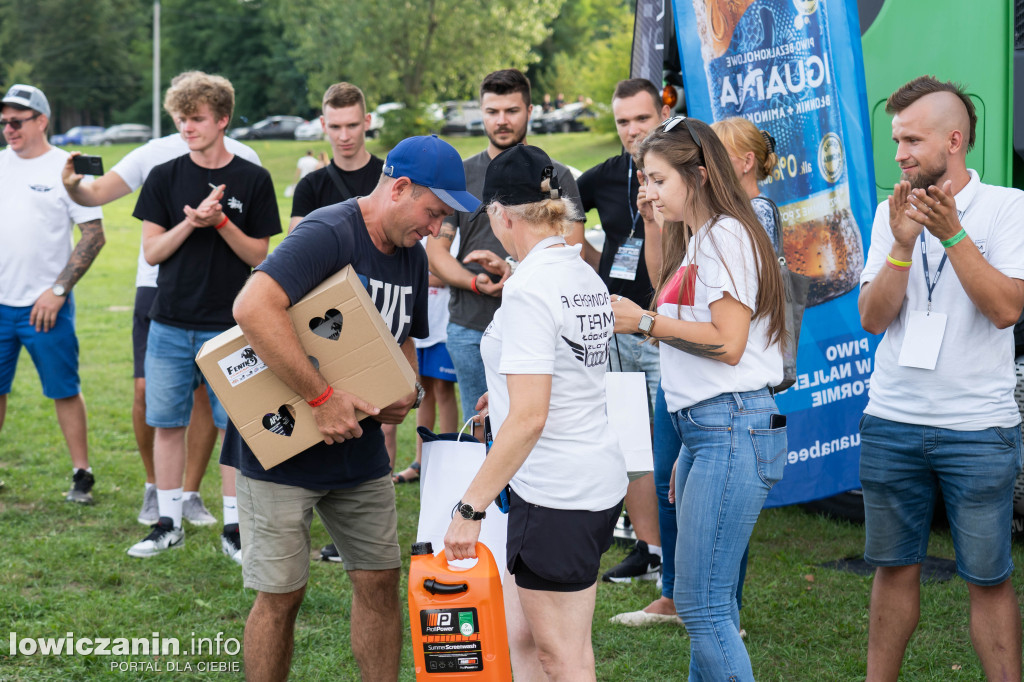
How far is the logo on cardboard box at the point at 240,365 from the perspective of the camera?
116 inches

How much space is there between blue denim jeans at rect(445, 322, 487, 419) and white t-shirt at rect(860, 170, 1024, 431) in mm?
2242

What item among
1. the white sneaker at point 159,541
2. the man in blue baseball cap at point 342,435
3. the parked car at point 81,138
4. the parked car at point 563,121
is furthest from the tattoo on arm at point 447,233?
the parked car at point 81,138

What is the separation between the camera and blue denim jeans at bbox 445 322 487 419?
189 inches

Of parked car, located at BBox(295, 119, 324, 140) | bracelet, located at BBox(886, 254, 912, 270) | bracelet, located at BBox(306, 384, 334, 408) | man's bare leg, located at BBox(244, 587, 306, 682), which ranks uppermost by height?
parked car, located at BBox(295, 119, 324, 140)

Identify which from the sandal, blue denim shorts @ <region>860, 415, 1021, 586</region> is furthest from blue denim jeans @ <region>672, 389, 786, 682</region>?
the sandal

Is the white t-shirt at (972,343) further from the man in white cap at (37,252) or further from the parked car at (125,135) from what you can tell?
the parked car at (125,135)

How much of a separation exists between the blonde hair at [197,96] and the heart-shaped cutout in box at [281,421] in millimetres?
2343

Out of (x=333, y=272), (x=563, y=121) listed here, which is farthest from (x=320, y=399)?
(x=563, y=121)

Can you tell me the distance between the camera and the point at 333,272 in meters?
2.97

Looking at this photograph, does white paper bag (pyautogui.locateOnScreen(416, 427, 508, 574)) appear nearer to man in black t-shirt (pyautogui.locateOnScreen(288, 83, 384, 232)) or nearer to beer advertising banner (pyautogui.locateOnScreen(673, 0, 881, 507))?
beer advertising banner (pyautogui.locateOnScreen(673, 0, 881, 507))

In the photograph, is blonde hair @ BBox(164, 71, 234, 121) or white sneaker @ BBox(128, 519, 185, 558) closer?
blonde hair @ BBox(164, 71, 234, 121)

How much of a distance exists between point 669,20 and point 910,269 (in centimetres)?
310

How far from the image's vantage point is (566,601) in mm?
2590

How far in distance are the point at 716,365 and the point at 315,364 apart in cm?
123
